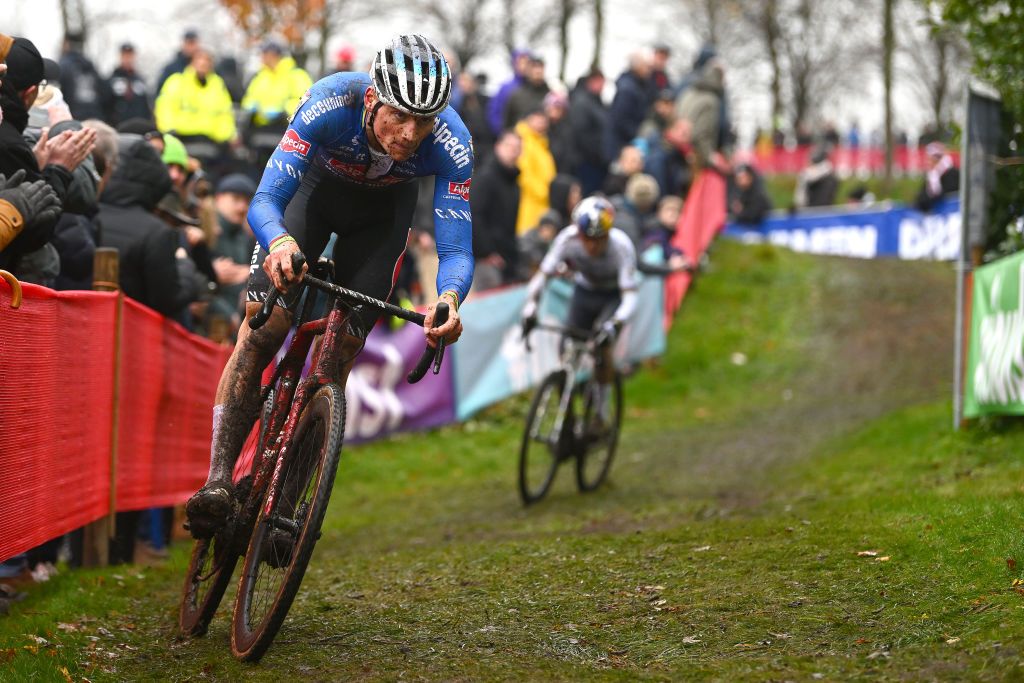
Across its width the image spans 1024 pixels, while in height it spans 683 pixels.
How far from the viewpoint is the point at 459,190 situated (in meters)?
6.15

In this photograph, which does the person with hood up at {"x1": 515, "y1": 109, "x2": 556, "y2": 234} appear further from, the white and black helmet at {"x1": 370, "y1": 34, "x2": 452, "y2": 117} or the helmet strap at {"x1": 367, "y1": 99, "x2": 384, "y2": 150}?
the white and black helmet at {"x1": 370, "y1": 34, "x2": 452, "y2": 117}

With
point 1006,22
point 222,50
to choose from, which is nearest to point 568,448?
point 1006,22

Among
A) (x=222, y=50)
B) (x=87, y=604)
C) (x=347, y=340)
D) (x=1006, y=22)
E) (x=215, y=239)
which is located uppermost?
(x=222, y=50)

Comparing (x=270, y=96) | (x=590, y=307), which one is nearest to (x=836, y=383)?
(x=590, y=307)

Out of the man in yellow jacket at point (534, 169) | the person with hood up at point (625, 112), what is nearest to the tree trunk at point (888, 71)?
the person with hood up at point (625, 112)

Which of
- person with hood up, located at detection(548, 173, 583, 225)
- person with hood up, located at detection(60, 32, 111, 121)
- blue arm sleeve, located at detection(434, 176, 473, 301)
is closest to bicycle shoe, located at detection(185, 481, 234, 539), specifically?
blue arm sleeve, located at detection(434, 176, 473, 301)

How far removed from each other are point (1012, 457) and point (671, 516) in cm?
259

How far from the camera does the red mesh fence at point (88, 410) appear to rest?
20.8ft

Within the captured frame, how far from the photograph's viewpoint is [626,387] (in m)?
18.8

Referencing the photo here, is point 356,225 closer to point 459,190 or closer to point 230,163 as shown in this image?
point 459,190

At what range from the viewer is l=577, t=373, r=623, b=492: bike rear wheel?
11.9m

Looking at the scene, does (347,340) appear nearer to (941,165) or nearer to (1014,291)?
(1014,291)

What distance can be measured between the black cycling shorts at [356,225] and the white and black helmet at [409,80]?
753mm

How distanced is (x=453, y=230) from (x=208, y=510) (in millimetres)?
1650
